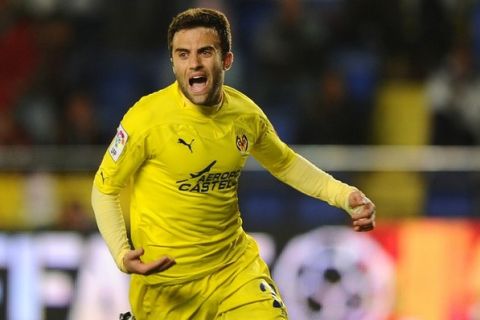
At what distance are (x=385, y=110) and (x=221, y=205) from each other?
5.86 meters

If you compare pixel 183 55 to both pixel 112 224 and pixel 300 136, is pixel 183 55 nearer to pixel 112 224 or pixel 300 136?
pixel 112 224

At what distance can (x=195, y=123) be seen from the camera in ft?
18.1

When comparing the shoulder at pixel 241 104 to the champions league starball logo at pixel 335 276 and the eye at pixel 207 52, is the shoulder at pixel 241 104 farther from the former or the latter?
the champions league starball logo at pixel 335 276

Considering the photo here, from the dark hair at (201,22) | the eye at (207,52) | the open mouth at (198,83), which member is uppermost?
the dark hair at (201,22)

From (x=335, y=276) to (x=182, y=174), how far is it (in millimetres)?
3330

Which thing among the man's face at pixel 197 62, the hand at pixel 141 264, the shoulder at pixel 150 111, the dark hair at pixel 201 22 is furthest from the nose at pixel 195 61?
the hand at pixel 141 264

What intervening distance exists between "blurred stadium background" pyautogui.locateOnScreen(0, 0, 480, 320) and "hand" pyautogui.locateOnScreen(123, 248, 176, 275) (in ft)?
11.7

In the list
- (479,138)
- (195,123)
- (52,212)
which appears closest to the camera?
(195,123)

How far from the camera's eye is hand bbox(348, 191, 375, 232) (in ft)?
18.5

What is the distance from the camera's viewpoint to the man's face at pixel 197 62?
5367mm

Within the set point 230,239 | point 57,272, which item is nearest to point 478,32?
point 57,272

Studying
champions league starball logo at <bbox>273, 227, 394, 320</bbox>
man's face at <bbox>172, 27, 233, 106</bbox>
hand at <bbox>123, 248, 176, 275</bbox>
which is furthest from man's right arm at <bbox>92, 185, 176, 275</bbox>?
champions league starball logo at <bbox>273, 227, 394, 320</bbox>

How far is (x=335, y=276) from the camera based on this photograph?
8.66 m

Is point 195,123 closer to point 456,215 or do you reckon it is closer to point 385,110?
point 456,215
